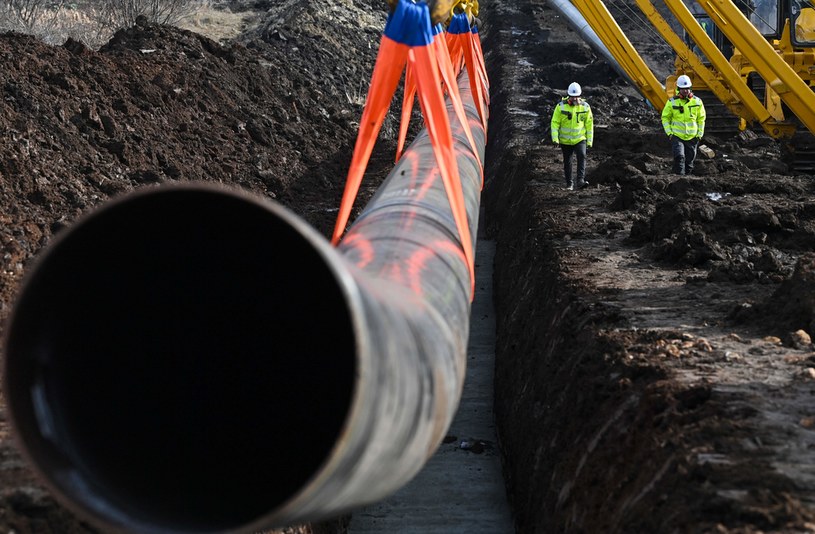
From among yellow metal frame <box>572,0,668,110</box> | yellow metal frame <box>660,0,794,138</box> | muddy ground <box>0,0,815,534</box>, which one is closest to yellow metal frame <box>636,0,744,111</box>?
yellow metal frame <box>572,0,668,110</box>

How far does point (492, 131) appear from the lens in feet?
69.2

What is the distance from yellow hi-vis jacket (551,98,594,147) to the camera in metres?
14.3

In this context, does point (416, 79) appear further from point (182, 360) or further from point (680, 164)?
point (680, 164)

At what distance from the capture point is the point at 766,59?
44.1ft

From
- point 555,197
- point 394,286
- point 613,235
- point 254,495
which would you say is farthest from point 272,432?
point 555,197

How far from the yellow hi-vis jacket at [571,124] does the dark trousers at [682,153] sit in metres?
1.21

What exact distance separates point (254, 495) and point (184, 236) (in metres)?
1.13

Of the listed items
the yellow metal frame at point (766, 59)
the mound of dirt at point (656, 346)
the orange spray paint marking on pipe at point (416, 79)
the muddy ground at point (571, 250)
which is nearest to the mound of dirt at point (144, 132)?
the muddy ground at point (571, 250)

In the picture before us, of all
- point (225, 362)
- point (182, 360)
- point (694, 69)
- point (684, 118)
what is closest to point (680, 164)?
point (684, 118)

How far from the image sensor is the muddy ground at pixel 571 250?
559cm

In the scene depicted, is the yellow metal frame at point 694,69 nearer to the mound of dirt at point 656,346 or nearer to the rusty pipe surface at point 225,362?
the mound of dirt at point 656,346

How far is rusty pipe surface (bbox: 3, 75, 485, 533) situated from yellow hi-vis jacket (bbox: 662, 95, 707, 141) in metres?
9.61

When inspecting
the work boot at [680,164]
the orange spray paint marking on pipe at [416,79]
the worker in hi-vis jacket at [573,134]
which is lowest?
the work boot at [680,164]

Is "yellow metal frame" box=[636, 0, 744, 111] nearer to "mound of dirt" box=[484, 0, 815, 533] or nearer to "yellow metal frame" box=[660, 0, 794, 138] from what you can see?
"yellow metal frame" box=[660, 0, 794, 138]
